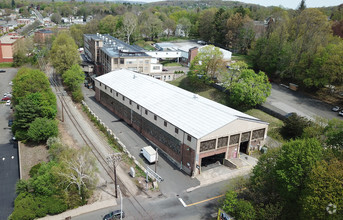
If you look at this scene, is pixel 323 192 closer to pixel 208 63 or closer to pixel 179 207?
pixel 179 207

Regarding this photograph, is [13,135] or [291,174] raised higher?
[291,174]

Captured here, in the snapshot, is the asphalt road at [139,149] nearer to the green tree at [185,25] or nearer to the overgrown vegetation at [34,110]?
the overgrown vegetation at [34,110]

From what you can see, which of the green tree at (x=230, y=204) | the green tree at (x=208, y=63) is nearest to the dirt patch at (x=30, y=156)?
the green tree at (x=230, y=204)

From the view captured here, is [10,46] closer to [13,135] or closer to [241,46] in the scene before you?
[13,135]

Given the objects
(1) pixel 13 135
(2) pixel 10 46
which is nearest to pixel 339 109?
(1) pixel 13 135

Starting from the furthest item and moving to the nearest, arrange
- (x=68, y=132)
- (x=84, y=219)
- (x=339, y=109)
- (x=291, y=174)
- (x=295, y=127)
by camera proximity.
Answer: (x=339, y=109), (x=68, y=132), (x=295, y=127), (x=84, y=219), (x=291, y=174)

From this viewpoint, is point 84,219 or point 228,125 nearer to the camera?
point 84,219

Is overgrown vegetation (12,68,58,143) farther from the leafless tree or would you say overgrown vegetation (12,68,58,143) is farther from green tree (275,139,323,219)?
the leafless tree

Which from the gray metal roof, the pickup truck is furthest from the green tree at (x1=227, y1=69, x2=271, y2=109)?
the pickup truck
